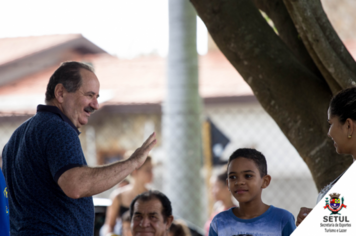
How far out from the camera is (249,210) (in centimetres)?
289

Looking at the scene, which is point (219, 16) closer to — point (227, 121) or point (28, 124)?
point (28, 124)

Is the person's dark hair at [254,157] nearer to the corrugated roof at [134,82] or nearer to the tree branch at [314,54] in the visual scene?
the tree branch at [314,54]

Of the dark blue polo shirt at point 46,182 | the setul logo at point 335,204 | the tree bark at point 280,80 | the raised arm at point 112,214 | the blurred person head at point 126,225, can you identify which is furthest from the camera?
the raised arm at point 112,214

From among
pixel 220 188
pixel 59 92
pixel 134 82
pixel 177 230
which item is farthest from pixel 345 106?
pixel 134 82

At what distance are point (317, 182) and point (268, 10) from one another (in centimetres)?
133

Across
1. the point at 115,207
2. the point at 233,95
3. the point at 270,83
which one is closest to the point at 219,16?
the point at 270,83

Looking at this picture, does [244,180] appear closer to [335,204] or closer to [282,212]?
[282,212]

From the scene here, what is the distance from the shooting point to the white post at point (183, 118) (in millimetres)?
5617

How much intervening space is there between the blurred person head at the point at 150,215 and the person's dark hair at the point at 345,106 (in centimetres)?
166

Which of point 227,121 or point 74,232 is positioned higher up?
point 227,121

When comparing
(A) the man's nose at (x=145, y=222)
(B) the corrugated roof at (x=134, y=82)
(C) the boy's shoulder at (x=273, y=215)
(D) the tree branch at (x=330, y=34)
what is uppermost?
(B) the corrugated roof at (x=134, y=82)

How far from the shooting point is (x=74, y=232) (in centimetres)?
232

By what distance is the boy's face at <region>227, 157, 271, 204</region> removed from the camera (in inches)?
114

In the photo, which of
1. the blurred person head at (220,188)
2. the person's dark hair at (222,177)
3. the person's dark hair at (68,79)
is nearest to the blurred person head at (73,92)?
the person's dark hair at (68,79)
